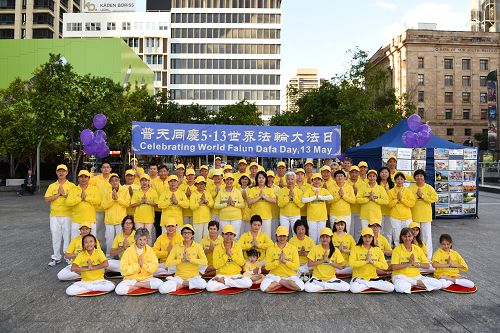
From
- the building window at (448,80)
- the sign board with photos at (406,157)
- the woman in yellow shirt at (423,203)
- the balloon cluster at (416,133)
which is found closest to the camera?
the woman in yellow shirt at (423,203)

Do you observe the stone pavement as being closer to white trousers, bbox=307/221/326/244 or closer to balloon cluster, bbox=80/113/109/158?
white trousers, bbox=307/221/326/244

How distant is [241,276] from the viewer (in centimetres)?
661

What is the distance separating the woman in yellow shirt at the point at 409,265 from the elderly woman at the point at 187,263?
3105mm

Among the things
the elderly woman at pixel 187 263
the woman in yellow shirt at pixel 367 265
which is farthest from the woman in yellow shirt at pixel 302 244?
the elderly woman at pixel 187 263

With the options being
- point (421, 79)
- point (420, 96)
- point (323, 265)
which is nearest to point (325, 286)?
point (323, 265)

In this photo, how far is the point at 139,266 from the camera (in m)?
6.50

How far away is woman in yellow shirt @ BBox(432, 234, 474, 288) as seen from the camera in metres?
6.54

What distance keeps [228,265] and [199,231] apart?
58.2 inches

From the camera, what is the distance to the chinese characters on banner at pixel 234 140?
1065 centimetres

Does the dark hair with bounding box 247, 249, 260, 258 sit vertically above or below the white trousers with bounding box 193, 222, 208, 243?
below

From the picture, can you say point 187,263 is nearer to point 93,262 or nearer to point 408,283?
point 93,262

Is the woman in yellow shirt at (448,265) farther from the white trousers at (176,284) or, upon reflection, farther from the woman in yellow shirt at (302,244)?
the white trousers at (176,284)

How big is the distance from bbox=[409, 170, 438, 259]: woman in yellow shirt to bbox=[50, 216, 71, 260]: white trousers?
273 inches

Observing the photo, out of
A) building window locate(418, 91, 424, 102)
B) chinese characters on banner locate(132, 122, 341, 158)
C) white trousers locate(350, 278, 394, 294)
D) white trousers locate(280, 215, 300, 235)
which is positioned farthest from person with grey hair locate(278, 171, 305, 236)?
building window locate(418, 91, 424, 102)
